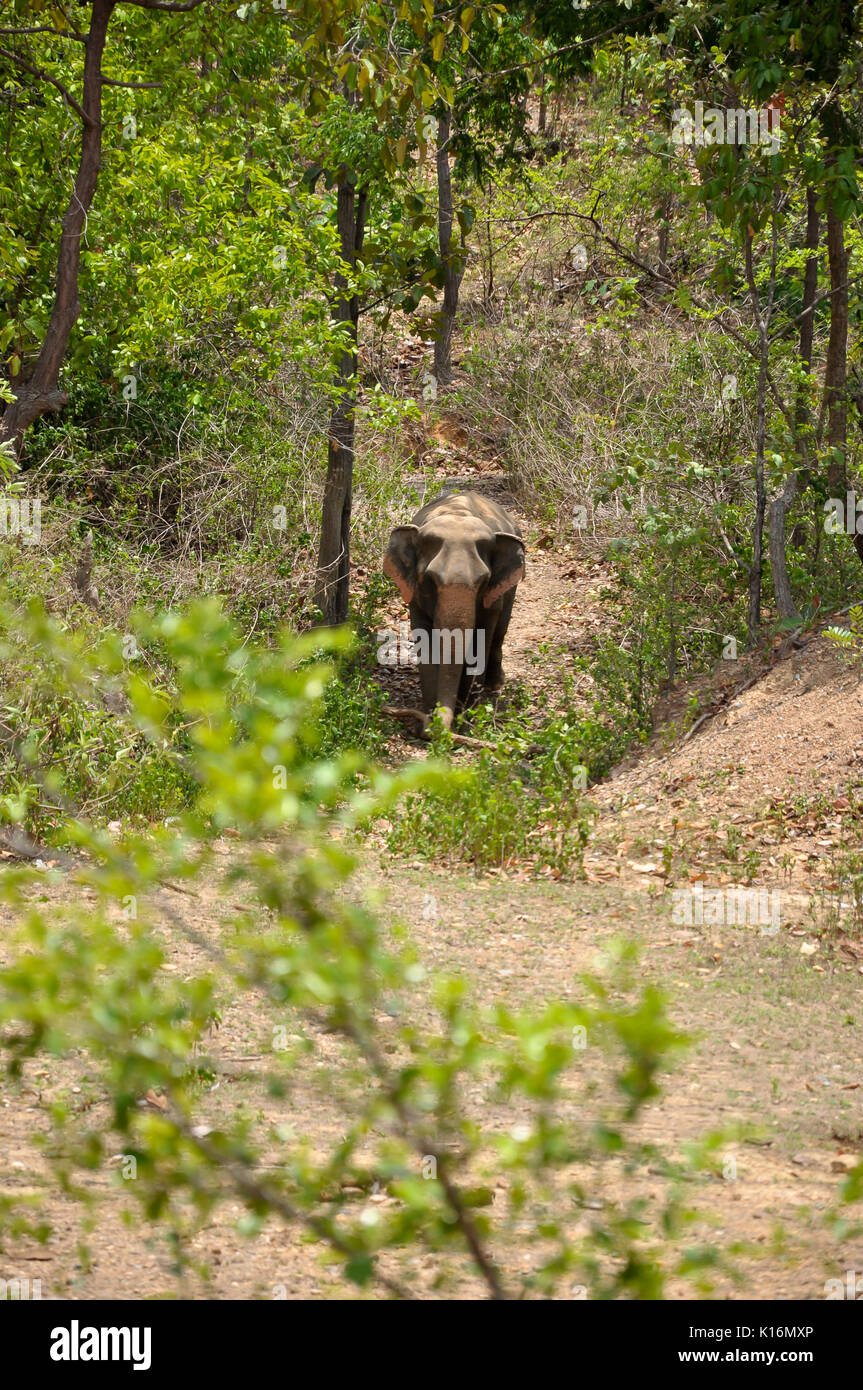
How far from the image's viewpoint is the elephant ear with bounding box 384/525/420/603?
41.3 ft

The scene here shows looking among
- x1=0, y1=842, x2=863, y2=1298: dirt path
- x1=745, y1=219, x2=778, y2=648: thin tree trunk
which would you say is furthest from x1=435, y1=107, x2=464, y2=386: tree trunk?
x1=0, y1=842, x2=863, y2=1298: dirt path

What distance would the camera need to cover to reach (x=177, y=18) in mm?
13258

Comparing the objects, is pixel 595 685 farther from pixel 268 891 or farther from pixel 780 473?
pixel 268 891

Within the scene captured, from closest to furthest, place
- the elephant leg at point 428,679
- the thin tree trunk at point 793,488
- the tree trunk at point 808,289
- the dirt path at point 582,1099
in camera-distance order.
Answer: the dirt path at point 582,1099, the thin tree trunk at point 793,488, the elephant leg at point 428,679, the tree trunk at point 808,289

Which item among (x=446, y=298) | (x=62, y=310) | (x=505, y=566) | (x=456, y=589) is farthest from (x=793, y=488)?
(x=446, y=298)

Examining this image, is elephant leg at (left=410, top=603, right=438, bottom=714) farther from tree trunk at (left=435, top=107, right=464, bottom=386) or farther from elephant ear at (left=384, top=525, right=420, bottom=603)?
tree trunk at (left=435, top=107, right=464, bottom=386)

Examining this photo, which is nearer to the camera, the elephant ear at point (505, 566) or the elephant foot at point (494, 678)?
the elephant ear at point (505, 566)

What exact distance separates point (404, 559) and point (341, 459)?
1.13m

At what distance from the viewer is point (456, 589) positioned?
11.9 metres

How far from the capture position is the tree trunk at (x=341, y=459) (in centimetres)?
1251

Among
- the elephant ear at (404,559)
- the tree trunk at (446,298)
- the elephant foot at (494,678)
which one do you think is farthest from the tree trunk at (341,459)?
the tree trunk at (446,298)

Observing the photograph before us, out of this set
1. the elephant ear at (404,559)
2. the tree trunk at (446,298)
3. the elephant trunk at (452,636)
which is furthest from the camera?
the tree trunk at (446,298)

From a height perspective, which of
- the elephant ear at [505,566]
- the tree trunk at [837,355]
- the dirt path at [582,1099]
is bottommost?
the dirt path at [582,1099]

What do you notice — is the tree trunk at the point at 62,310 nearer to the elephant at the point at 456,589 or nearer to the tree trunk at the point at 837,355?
the elephant at the point at 456,589
